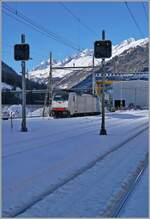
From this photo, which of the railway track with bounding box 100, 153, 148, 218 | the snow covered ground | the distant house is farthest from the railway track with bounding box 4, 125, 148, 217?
the distant house

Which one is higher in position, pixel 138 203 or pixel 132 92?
pixel 132 92

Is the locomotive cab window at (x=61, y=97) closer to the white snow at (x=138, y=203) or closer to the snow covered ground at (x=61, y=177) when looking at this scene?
the snow covered ground at (x=61, y=177)

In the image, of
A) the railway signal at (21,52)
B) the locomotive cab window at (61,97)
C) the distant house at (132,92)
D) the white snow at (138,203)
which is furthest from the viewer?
the distant house at (132,92)

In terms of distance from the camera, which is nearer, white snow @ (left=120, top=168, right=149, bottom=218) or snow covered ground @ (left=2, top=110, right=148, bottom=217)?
white snow @ (left=120, top=168, right=149, bottom=218)

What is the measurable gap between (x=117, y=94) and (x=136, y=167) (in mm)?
131054

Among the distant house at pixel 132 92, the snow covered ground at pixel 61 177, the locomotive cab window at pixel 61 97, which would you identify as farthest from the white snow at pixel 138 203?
the distant house at pixel 132 92

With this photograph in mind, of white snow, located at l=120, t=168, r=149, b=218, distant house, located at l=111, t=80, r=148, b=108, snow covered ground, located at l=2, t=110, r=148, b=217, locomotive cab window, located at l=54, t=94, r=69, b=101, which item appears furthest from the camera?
distant house, located at l=111, t=80, r=148, b=108

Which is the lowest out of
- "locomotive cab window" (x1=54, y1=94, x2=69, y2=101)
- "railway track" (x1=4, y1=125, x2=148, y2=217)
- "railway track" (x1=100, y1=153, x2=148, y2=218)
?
"railway track" (x1=100, y1=153, x2=148, y2=218)

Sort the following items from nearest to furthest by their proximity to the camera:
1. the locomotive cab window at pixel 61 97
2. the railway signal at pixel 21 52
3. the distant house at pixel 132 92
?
the railway signal at pixel 21 52 < the locomotive cab window at pixel 61 97 < the distant house at pixel 132 92

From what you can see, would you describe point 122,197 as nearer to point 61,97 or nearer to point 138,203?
point 138,203

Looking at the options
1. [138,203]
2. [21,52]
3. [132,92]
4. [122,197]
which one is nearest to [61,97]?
[21,52]

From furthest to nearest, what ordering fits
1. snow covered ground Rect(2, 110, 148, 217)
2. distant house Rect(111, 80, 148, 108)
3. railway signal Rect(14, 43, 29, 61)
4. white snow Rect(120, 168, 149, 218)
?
distant house Rect(111, 80, 148, 108) → railway signal Rect(14, 43, 29, 61) → snow covered ground Rect(2, 110, 148, 217) → white snow Rect(120, 168, 149, 218)

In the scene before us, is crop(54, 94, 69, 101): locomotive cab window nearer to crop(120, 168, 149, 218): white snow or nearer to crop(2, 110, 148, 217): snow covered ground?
crop(2, 110, 148, 217): snow covered ground

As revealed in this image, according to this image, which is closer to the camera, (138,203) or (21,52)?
(138,203)
